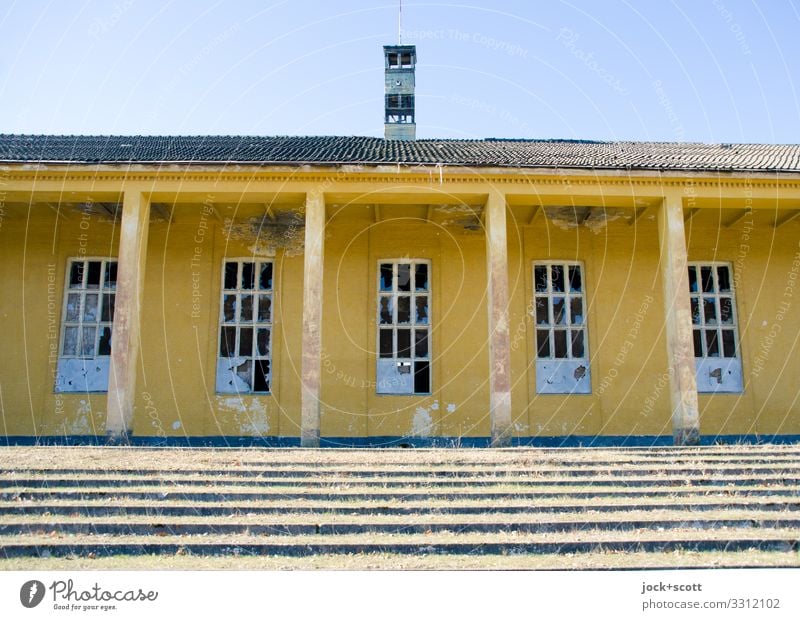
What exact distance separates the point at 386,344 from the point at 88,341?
5788mm

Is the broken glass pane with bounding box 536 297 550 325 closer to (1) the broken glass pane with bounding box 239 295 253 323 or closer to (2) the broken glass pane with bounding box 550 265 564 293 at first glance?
(2) the broken glass pane with bounding box 550 265 564 293

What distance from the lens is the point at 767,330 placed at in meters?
13.8

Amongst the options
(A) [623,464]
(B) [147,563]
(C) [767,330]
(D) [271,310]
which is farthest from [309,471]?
(C) [767,330]

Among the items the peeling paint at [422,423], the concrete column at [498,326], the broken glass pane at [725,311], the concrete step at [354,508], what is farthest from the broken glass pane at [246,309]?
the broken glass pane at [725,311]

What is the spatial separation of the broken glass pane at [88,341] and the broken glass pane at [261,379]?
3202mm

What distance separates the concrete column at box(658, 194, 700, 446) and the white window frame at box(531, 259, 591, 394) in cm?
228

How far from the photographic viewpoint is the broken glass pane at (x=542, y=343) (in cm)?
1366

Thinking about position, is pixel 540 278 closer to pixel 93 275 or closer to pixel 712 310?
pixel 712 310

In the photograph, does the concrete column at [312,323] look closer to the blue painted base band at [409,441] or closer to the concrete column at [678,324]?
the blue painted base band at [409,441]

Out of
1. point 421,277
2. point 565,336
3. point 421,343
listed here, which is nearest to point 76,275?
point 421,277

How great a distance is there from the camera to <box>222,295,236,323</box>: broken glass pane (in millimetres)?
13711

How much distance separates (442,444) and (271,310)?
4.23 metres

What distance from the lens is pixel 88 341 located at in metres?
13.5

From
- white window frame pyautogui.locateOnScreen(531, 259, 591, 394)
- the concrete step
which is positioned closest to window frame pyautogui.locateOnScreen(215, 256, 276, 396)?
white window frame pyautogui.locateOnScreen(531, 259, 591, 394)
